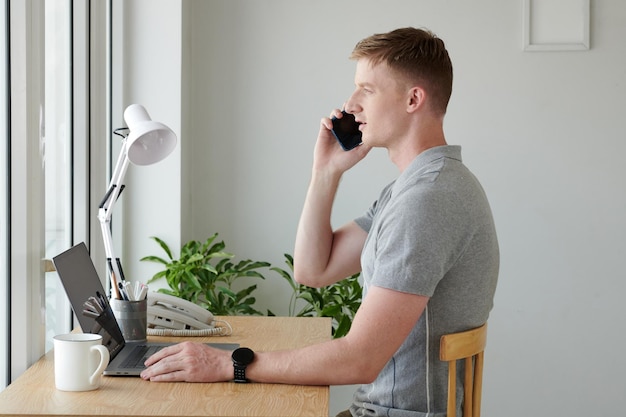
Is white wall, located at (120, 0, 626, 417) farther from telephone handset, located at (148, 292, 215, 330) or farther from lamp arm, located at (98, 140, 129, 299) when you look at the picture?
lamp arm, located at (98, 140, 129, 299)

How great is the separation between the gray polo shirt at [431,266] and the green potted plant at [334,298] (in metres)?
1.46

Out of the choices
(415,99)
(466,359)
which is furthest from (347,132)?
(466,359)

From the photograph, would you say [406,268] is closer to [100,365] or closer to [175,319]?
[100,365]

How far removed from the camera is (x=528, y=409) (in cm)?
364

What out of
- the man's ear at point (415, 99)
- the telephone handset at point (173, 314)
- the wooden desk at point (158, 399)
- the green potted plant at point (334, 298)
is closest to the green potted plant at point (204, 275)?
the green potted plant at point (334, 298)

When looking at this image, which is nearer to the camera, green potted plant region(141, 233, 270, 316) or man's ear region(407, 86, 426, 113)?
man's ear region(407, 86, 426, 113)

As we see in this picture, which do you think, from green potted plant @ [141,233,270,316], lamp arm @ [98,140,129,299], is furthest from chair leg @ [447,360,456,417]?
green potted plant @ [141,233,270,316]

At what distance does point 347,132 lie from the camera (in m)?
2.18

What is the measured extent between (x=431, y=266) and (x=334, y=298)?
1829 millimetres

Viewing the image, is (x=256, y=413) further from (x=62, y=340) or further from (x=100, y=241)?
(x=100, y=241)

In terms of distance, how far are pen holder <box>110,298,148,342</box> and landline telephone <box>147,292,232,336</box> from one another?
0.44ft

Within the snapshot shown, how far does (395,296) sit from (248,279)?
217 cm

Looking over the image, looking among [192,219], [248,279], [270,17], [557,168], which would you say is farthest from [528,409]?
[270,17]

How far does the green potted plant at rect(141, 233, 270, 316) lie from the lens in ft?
10.00
